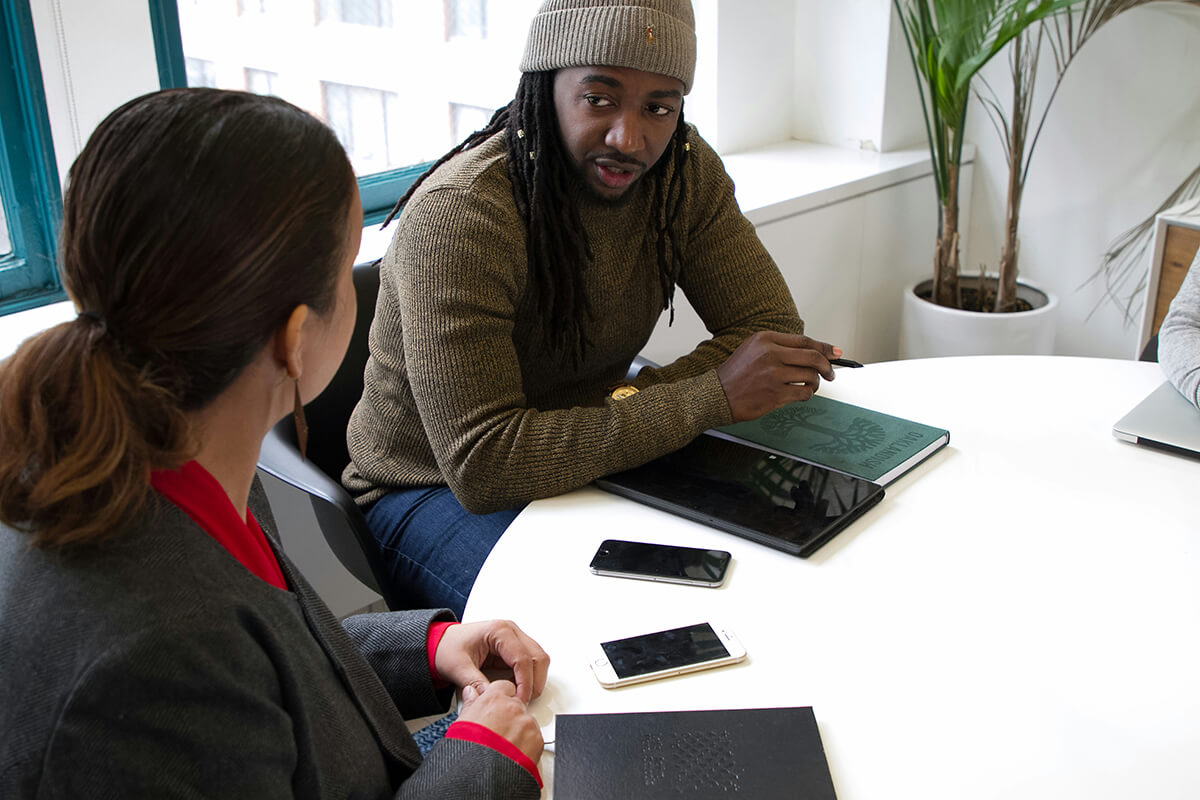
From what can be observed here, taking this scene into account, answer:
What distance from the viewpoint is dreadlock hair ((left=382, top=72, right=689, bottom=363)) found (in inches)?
59.9

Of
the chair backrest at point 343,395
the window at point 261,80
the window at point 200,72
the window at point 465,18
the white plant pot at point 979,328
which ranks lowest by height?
the white plant pot at point 979,328

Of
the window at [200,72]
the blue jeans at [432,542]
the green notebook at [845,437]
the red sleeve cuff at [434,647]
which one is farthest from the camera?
the window at [200,72]

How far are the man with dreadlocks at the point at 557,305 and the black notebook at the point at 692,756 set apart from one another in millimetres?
466

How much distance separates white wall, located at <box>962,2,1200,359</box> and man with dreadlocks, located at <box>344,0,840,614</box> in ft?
5.33

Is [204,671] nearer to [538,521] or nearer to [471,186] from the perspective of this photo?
[538,521]

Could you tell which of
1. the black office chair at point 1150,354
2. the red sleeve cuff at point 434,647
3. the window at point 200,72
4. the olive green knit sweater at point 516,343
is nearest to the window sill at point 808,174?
the olive green knit sweater at point 516,343

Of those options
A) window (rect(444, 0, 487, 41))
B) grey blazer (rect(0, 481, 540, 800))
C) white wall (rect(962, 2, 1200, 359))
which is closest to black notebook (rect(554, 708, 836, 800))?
grey blazer (rect(0, 481, 540, 800))

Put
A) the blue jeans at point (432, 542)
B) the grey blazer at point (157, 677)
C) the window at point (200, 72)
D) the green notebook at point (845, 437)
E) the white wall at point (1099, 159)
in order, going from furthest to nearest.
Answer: the white wall at point (1099, 159) → the window at point (200, 72) → the blue jeans at point (432, 542) → the green notebook at point (845, 437) → the grey blazer at point (157, 677)

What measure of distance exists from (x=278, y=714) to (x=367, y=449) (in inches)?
36.3

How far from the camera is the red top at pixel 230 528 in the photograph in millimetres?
771

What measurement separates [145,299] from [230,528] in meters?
0.19

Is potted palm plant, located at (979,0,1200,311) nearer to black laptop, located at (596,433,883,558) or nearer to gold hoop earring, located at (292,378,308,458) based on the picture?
black laptop, located at (596,433,883,558)

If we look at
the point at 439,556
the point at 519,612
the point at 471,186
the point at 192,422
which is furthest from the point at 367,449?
the point at 192,422

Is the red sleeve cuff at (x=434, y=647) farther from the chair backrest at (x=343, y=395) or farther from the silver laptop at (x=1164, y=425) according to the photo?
the silver laptop at (x=1164, y=425)
